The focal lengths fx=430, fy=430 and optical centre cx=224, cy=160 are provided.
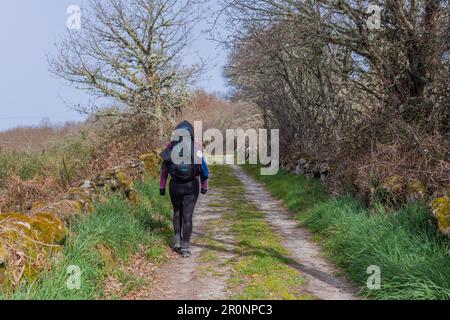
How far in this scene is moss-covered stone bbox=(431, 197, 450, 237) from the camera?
563 centimetres

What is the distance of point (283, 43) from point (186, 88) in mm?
10532

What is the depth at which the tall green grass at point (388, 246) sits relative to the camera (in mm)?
4793

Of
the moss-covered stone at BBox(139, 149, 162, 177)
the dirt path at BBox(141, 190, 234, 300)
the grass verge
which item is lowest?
the dirt path at BBox(141, 190, 234, 300)

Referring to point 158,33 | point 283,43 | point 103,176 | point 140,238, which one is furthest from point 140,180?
point 158,33

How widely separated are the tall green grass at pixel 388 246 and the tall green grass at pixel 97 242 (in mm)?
3029

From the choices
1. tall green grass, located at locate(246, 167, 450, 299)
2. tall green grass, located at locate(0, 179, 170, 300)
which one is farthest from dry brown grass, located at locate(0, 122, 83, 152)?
tall green grass, located at locate(246, 167, 450, 299)

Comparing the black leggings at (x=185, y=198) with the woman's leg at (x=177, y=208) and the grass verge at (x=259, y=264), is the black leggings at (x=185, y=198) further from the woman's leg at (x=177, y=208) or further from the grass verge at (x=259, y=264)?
the grass verge at (x=259, y=264)

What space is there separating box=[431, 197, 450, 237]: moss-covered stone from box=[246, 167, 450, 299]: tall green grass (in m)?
0.19

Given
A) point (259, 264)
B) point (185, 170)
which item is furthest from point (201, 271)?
point (185, 170)

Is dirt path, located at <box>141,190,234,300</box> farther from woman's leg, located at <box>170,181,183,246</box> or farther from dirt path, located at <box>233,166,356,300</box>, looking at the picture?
dirt path, located at <box>233,166,356,300</box>

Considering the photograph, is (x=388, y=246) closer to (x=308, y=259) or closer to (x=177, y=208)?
(x=308, y=259)

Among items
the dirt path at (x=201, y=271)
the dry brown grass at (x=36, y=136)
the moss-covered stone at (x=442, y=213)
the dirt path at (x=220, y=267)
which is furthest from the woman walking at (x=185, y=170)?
the dry brown grass at (x=36, y=136)
